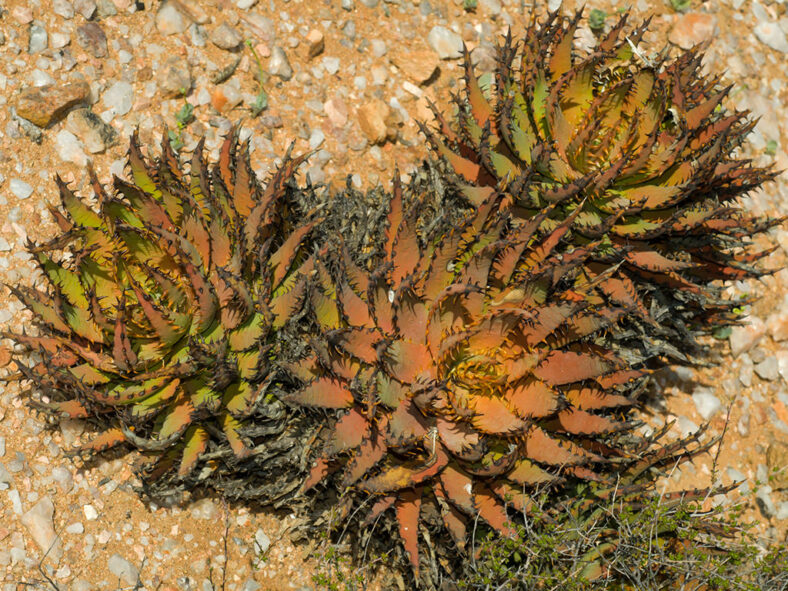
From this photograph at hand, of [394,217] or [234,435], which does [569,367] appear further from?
[234,435]

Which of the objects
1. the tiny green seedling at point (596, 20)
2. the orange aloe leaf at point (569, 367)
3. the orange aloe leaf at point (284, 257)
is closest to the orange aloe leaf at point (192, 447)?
the orange aloe leaf at point (284, 257)

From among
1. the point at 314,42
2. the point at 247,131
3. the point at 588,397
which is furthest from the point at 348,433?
the point at 314,42

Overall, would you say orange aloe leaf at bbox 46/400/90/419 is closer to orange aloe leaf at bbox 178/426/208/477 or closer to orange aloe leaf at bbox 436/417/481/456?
orange aloe leaf at bbox 178/426/208/477

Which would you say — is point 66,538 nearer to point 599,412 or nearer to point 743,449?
point 599,412

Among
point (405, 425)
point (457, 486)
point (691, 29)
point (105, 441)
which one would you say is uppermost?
point (691, 29)

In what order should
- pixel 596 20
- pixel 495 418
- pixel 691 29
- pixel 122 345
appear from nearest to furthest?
1. pixel 122 345
2. pixel 495 418
3. pixel 596 20
4. pixel 691 29

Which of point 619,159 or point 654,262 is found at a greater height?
point 619,159

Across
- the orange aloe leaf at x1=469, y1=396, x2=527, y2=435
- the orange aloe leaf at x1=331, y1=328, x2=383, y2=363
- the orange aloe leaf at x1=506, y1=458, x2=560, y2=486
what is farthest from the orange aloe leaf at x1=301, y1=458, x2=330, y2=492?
the orange aloe leaf at x1=506, y1=458, x2=560, y2=486
